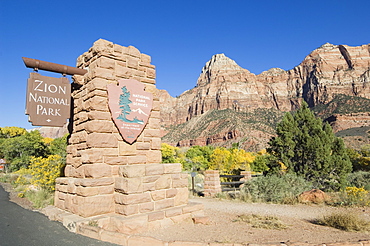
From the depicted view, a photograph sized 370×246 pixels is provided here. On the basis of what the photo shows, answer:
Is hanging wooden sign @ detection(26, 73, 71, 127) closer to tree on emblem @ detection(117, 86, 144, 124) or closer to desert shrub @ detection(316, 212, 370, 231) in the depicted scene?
tree on emblem @ detection(117, 86, 144, 124)

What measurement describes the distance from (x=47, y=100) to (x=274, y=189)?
8.89 m

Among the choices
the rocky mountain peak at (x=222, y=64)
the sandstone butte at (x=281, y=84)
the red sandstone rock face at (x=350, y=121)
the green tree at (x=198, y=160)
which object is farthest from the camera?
the rocky mountain peak at (x=222, y=64)

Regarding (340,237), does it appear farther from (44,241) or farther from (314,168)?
(314,168)

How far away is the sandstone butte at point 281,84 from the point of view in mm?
116062

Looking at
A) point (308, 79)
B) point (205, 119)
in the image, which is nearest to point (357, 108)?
point (205, 119)

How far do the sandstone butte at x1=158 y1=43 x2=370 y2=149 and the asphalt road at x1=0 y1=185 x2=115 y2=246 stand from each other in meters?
107

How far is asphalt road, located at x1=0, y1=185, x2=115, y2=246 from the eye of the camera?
434cm

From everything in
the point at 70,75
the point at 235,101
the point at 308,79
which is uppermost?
the point at 308,79

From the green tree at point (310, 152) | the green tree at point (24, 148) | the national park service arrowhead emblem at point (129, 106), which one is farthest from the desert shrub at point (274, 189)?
the green tree at point (24, 148)

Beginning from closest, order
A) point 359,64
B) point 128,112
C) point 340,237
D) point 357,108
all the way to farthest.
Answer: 1. point 340,237
2. point 128,112
3. point 357,108
4. point 359,64

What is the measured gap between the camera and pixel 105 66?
602 cm

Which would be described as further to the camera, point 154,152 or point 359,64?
point 359,64

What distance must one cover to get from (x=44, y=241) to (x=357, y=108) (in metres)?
90.5

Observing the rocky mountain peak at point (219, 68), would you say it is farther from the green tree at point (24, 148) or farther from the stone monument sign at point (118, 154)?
the stone monument sign at point (118, 154)
